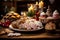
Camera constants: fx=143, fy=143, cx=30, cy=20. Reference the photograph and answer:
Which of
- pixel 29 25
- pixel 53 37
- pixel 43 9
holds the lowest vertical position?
A: pixel 53 37

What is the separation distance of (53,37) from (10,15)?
0.81 metres

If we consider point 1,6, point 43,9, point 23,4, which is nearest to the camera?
point 43,9

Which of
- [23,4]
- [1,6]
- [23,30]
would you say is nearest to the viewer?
[23,30]

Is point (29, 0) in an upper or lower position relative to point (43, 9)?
upper

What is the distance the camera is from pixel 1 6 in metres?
3.91

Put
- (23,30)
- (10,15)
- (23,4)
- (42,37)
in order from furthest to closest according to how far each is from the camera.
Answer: (23,4), (10,15), (23,30), (42,37)

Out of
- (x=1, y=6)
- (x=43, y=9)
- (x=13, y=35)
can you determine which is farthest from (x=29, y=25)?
(x=1, y=6)

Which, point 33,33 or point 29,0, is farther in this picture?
point 29,0

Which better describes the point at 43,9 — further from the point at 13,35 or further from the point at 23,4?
the point at 23,4

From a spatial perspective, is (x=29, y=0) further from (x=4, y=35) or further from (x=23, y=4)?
(x=4, y=35)

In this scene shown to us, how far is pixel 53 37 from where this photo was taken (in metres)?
1.38

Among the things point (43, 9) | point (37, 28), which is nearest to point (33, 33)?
point (37, 28)

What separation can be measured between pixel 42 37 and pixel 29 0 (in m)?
2.85

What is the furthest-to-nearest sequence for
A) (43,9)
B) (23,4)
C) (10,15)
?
(23,4) → (43,9) → (10,15)
